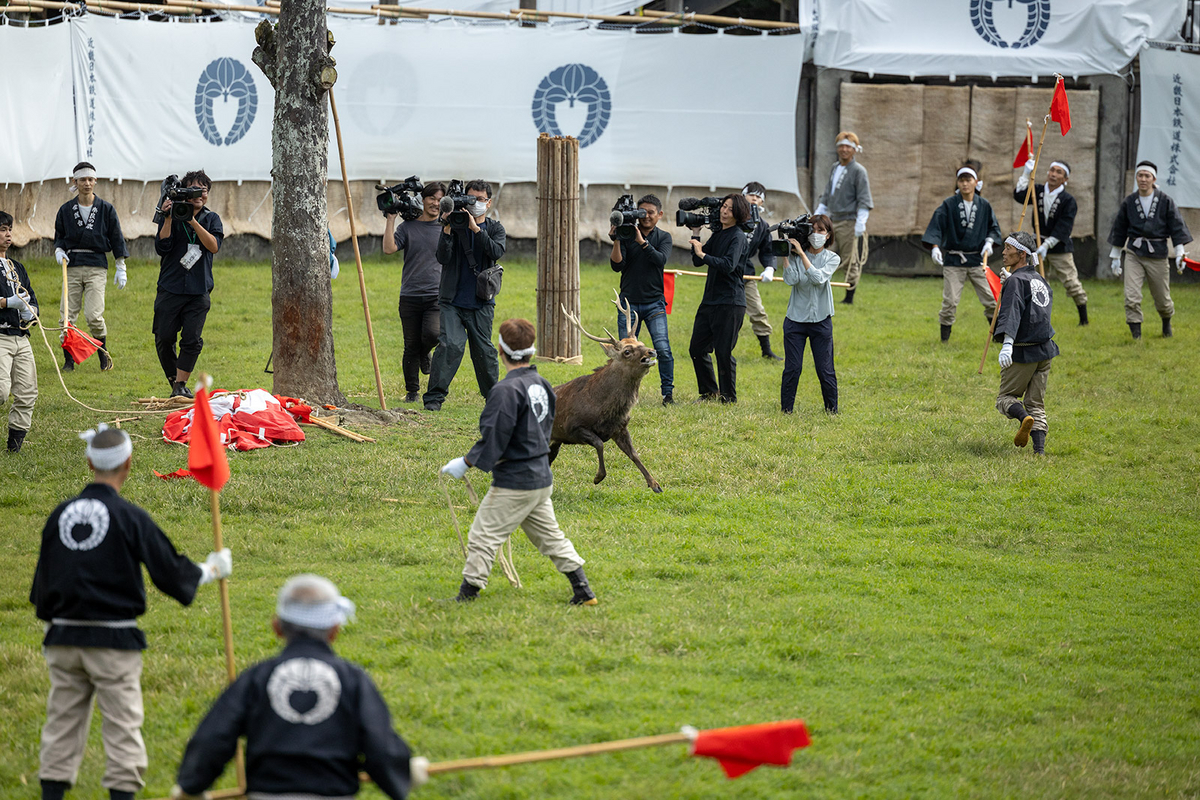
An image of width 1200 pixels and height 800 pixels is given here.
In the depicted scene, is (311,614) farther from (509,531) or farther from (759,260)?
(759,260)

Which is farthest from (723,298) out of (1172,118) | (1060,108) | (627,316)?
(1172,118)

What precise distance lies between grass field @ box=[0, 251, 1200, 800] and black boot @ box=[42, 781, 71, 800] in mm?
231

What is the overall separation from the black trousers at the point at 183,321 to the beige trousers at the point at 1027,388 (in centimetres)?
759

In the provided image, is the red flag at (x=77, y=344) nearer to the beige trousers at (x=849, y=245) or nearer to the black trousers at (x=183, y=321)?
the black trousers at (x=183, y=321)

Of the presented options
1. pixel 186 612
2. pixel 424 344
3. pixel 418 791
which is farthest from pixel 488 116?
pixel 418 791

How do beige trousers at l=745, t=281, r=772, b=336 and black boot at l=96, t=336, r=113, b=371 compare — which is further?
beige trousers at l=745, t=281, r=772, b=336

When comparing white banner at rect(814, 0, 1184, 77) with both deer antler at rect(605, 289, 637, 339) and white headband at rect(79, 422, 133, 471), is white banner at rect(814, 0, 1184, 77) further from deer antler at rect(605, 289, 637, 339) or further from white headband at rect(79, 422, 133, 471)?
white headband at rect(79, 422, 133, 471)

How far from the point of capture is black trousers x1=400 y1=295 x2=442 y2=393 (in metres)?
12.4

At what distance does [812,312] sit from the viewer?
1194 cm

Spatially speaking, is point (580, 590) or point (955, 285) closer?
point (580, 590)

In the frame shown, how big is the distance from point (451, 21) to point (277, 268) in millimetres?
9605

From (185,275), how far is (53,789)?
24.9 ft

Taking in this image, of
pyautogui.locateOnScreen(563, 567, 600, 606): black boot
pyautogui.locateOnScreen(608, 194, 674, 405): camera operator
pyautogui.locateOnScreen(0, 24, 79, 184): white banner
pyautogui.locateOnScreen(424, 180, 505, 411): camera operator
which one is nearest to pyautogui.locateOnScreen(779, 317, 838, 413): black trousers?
pyautogui.locateOnScreen(608, 194, 674, 405): camera operator

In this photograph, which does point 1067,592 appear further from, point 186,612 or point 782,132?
point 782,132
